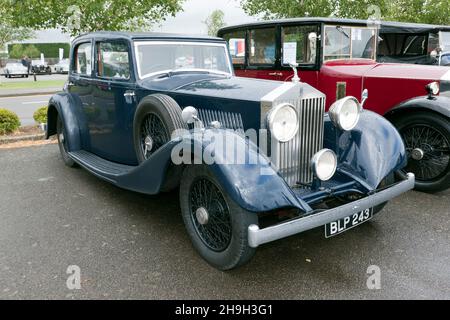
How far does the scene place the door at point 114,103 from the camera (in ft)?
12.7

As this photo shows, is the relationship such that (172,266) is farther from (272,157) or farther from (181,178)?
(272,157)

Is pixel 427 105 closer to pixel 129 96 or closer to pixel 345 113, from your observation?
pixel 345 113

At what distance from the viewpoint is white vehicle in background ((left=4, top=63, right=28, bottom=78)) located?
89.2ft

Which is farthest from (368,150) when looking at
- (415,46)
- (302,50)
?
(415,46)

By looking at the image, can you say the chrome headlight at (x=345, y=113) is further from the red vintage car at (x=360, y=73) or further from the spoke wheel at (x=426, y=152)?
the spoke wheel at (x=426, y=152)

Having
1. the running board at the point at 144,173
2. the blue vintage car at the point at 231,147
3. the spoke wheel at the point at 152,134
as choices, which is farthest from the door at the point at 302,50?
the running board at the point at 144,173

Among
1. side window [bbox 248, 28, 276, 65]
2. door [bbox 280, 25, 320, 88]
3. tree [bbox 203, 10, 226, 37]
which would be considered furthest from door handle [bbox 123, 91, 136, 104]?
tree [bbox 203, 10, 226, 37]

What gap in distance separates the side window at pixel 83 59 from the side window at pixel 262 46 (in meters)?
2.66

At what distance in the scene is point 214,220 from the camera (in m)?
2.71

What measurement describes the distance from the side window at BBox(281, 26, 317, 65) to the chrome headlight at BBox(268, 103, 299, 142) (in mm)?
2932

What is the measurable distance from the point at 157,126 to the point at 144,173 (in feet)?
1.70

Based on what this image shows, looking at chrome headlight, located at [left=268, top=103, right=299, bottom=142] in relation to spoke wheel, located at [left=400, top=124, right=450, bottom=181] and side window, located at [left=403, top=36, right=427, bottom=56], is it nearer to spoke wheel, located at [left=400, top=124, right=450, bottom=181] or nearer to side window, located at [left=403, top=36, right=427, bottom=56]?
spoke wheel, located at [left=400, top=124, right=450, bottom=181]

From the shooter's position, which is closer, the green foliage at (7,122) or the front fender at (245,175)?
the front fender at (245,175)
